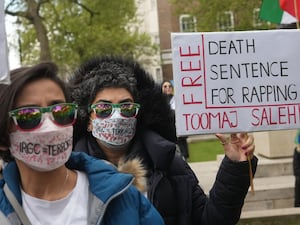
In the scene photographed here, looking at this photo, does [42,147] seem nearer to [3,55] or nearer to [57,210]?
[57,210]

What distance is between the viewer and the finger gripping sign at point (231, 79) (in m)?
2.64

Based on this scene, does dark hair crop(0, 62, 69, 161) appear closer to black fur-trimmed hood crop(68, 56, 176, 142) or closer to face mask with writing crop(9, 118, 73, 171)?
face mask with writing crop(9, 118, 73, 171)

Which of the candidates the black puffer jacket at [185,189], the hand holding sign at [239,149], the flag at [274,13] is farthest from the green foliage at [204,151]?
the hand holding sign at [239,149]

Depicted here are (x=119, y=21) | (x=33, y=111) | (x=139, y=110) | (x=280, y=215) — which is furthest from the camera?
(x=119, y=21)

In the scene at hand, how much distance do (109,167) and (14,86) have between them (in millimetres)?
442

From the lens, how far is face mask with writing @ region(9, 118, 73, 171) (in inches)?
76.3

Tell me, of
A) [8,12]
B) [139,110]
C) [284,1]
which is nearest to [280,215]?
[284,1]

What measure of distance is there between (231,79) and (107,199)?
3.38 feet

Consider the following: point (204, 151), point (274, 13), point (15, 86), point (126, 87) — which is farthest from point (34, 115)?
point (204, 151)

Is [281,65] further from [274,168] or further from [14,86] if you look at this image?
[274,168]

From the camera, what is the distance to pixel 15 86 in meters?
1.93

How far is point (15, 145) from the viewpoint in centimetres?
199

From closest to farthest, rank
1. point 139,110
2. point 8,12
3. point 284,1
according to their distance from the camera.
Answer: point 139,110, point 284,1, point 8,12

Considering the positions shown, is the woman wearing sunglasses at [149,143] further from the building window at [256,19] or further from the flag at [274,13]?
the building window at [256,19]
